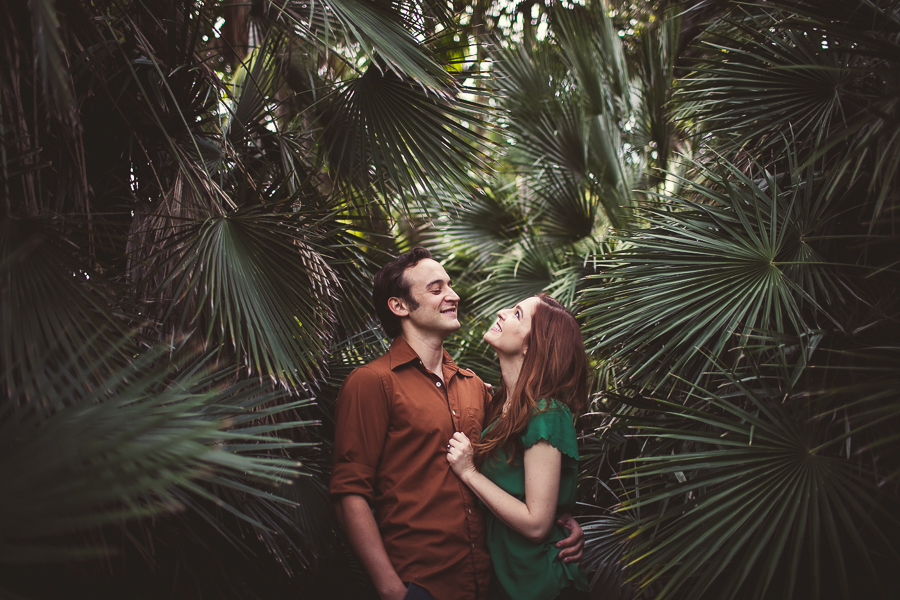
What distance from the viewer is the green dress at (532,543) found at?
1908mm

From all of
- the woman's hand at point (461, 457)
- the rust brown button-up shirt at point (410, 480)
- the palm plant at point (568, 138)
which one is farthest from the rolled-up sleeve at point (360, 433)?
the palm plant at point (568, 138)

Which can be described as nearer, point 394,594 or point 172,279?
point 394,594

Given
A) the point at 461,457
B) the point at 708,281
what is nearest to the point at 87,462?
the point at 461,457

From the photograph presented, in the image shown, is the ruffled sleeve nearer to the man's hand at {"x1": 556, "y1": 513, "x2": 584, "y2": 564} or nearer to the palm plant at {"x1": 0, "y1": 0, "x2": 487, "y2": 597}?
the man's hand at {"x1": 556, "y1": 513, "x2": 584, "y2": 564}

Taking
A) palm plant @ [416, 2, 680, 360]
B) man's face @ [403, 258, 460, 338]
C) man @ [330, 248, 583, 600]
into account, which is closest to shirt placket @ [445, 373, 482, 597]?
man @ [330, 248, 583, 600]

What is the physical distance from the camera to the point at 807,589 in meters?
1.91

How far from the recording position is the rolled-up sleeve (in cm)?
189

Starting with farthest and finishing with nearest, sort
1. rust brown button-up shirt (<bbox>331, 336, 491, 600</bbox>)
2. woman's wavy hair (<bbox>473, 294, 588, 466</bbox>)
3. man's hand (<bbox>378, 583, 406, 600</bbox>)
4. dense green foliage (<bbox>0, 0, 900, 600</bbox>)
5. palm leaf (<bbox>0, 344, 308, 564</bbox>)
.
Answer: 1. woman's wavy hair (<bbox>473, 294, 588, 466</bbox>)
2. rust brown button-up shirt (<bbox>331, 336, 491, 600</bbox>)
3. man's hand (<bbox>378, 583, 406, 600</bbox>)
4. dense green foliage (<bbox>0, 0, 900, 600</bbox>)
5. palm leaf (<bbox>0, 344, 308, 564</bbox>)

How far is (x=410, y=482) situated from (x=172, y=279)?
3.56 ft

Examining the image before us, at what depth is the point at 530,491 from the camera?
189cm

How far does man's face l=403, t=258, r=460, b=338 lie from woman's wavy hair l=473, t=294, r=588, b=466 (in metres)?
0.33

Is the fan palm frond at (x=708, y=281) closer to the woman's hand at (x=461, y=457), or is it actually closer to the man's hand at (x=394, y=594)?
the woman's hand at (x=461, y=457)

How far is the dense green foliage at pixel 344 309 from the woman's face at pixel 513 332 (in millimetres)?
231

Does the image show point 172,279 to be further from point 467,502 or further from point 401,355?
point 467,502
